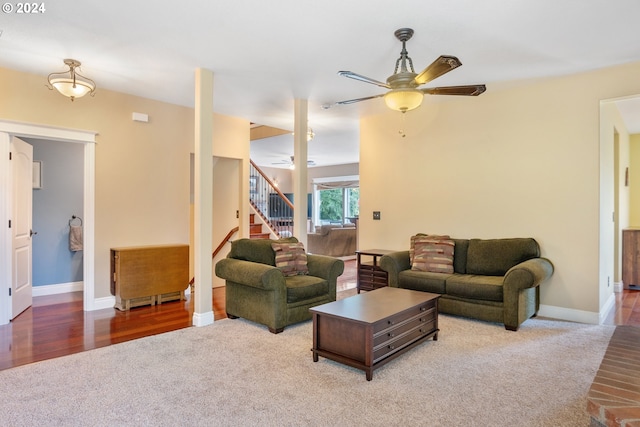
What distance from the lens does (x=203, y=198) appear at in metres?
4.00

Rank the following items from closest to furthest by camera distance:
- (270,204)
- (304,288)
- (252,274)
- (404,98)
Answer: (404,98)
(252,274)
(304,288)
(270,204)

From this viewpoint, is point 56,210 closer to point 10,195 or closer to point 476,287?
point 10,195

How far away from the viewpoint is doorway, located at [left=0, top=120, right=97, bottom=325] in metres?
3.99

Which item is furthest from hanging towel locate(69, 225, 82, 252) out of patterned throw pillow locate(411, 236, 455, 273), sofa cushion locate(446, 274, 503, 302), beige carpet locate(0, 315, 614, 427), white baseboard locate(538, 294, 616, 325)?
white baseboard locate(538, 294, 616, 325)

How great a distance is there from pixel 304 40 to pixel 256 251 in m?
2.32

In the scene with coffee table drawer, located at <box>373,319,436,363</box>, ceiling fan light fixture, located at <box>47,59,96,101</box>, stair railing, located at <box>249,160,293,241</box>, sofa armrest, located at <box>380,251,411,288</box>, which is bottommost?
coffee table drawer, located at <box>373,319,436,363</box>

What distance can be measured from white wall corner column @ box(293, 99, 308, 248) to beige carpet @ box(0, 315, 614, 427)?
5.54 ft

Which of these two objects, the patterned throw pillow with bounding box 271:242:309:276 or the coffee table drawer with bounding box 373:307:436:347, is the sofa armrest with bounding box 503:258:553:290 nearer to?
the coffee table drawer with bounding box 373:307:436:347

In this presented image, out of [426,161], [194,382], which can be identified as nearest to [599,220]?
[426,161]

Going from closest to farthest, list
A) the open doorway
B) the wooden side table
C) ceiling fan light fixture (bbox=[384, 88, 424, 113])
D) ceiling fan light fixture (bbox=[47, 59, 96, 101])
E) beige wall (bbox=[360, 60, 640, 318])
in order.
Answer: ceiling fan light fixture (bbox=[384, 88, 424, 113]), ceiling fan light fixture (bbox=[47, 59, 96, 101]), beige wall (bbox=[360, 60, 640, 318]), the wooden side table, the open doorway

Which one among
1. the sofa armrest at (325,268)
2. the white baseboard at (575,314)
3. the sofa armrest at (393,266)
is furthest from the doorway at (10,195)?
the white baseboard at (575,314)

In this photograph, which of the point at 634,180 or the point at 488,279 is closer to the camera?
the point at 488,279

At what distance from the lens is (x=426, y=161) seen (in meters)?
5.29

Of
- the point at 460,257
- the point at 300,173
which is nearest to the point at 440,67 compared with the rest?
the point at 300,173
